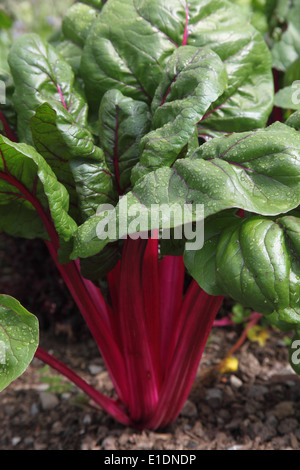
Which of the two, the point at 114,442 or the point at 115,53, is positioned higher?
the point at 115,53

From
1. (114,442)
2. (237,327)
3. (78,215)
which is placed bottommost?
(237,327)

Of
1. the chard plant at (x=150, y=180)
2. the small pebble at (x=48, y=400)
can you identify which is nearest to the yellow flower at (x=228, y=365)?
the chard plant at (x=150, y=180)

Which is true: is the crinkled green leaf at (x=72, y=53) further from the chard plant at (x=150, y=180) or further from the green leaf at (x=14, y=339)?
the green leaf at (x=14, y=339)

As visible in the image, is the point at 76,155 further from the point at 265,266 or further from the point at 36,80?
the point at 265,266

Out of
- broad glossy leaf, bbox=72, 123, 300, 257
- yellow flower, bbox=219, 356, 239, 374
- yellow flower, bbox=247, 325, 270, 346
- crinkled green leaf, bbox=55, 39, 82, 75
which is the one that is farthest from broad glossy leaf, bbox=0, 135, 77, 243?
yellow flower, bbox=247, 325, 270, 346

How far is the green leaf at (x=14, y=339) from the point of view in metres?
0.98

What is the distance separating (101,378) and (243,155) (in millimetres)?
1161

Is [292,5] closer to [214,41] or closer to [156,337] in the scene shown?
[214,41]

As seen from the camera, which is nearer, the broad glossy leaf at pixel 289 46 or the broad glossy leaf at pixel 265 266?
the broad glossy leaf at pixel 265 266

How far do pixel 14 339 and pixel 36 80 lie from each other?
0.70 meters

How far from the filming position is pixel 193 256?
0.99 m

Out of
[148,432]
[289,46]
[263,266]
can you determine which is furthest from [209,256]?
[289,46]

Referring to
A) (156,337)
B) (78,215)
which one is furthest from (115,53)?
(156,337)

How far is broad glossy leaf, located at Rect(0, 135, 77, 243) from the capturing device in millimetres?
1010
